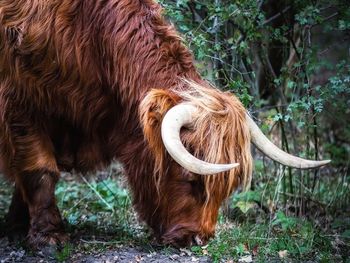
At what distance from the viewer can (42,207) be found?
525cm

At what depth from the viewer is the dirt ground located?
4785 millimetres

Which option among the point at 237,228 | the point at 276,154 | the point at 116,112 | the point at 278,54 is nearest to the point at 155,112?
the point at 116,112

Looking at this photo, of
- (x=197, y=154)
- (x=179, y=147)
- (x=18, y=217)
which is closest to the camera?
(x=179, y=147)

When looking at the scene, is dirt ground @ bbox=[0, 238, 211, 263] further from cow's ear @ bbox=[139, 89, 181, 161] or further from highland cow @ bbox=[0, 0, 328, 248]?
cow's ear @ bbox=[139, 89, 181, 161]

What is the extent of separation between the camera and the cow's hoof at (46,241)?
5180 millimetres

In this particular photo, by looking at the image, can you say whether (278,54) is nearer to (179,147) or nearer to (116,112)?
(116,112)

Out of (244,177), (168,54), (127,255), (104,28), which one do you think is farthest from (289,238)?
(104,28)

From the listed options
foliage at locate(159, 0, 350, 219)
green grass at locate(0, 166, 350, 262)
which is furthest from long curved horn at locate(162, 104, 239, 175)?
foliage at locate(159, 0, 350, 219)

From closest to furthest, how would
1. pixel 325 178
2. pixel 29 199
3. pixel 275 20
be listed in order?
pixel 29 199 → pixel 275 20 → pixel 325 178

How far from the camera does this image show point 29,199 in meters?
5.29

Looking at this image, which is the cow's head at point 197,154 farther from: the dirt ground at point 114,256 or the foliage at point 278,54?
the foliage at point 278,54

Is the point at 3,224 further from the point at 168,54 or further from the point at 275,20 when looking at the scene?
the point at 275,20

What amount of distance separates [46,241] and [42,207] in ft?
0.82

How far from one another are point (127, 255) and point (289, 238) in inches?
50.7
